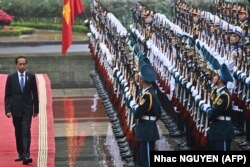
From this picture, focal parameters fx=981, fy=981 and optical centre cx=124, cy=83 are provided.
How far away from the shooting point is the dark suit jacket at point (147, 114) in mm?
11102

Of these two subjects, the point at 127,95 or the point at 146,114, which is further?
the point at 127,95

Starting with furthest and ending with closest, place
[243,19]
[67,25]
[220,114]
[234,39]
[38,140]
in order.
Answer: [67,25], [243,19], [234,39], [38,140], [220,114]

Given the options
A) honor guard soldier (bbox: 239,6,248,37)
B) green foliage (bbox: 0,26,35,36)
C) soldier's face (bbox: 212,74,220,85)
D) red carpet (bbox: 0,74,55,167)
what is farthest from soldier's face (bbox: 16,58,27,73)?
green foliage (bbox: 0,26,35,36)

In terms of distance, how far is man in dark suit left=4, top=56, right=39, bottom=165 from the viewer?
39.1ft

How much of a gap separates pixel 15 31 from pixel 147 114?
16380mm

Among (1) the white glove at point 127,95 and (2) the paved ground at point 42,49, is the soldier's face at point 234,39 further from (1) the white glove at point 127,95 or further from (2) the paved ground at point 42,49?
(2) the paved ground at point 42,49

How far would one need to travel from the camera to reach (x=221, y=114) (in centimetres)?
1118

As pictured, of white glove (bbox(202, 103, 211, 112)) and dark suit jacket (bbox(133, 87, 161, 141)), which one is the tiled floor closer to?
dark suit jacket (bbox(133, 87, 161, 141))

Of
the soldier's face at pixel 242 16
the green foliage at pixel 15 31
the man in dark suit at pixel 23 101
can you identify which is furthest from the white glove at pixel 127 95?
the green foliage at pixel 15 31

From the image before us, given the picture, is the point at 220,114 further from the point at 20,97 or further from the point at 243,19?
the point at 243,19

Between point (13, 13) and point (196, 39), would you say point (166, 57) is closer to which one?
point (196, 39)

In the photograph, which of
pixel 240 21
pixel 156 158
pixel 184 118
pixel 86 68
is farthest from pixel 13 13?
pixel 156 158

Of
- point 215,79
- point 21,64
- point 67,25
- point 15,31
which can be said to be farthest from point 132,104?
point 15,31

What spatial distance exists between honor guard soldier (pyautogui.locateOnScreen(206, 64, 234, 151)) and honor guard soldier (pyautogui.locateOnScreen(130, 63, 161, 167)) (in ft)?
2.08
